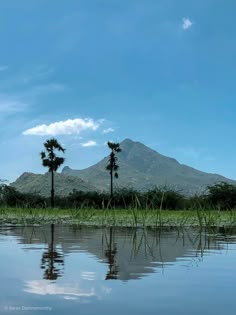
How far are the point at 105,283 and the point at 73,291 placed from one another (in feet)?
1.10

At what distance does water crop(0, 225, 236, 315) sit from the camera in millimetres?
2840

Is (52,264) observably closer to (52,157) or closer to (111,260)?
(111,260)

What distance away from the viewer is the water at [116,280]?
2840mm

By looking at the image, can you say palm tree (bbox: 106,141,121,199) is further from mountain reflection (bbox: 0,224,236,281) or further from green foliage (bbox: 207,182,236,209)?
mountain reflection (bbox: 0,224,236,281)

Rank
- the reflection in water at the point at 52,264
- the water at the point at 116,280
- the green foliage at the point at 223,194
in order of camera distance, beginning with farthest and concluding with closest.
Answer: the green foliage at the point at 223,194 → the reflection in water at the point at 52,264 → the water at the point at 116,280

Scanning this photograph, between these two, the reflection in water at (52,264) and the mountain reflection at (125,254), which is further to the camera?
the mountain reflection at (125,254)

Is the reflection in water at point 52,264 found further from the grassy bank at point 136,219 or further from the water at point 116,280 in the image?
the grassy bank at point 136,219

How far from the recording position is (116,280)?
360 centimetres

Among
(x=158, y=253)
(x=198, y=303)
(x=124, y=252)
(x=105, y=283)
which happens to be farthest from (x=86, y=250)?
(x=198, y=303)

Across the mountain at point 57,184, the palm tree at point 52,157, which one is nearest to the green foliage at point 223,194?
the palm tree at point 52,157

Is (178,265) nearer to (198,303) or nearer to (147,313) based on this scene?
(198,303)

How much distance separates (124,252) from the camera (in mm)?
5414

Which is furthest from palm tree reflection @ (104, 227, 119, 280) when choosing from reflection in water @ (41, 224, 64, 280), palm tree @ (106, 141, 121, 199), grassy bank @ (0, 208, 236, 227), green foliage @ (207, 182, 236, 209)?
palm tree @ (106, 141, 121, 199)

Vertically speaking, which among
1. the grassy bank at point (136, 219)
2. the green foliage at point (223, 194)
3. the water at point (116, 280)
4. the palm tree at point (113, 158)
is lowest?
the water at point (116, 280)
